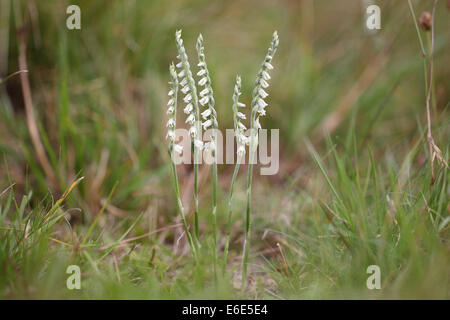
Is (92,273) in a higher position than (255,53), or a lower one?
lower

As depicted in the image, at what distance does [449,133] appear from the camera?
1.66 metres

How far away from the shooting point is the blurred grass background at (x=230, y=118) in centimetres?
121

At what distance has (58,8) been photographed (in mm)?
1992

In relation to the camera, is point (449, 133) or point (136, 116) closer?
point (449, 133)

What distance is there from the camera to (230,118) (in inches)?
85.0

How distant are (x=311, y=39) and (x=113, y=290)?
96.6 inches

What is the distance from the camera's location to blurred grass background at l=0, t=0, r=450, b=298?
121 centimetres

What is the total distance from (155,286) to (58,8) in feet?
5.80

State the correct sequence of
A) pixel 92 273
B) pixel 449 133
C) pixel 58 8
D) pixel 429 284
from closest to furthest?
pixel 429 284 < pixel 92 273 < pixel 449 133 < pixel 58 8

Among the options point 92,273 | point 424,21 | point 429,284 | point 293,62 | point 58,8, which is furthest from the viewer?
point 293,62
